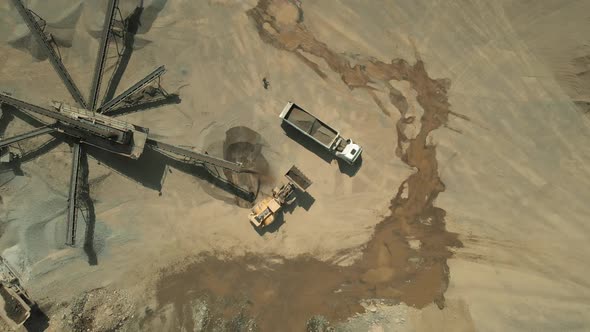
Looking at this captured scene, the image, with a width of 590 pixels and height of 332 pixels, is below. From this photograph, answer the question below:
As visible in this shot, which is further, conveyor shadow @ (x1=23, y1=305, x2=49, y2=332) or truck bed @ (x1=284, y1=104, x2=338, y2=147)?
truck bed @ (x1=284, y1=104, x2=338, y2=147)

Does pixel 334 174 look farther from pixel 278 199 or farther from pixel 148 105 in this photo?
pixel 148 105

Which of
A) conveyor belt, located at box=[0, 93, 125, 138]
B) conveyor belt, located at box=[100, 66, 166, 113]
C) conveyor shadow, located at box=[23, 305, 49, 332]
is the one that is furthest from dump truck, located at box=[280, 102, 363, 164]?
conveyor shadow, located at box=[23, 305, 49, 332]

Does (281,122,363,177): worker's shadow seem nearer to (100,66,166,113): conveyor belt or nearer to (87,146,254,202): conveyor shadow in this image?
(87,146,254,202): conveyor shadow

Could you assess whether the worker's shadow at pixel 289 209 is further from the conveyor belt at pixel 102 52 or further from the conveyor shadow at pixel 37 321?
the conveyor shadow at pixel 37 321

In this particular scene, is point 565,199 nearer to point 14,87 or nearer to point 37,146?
point 37,146

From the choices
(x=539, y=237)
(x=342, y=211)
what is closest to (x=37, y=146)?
(x=342, y=211)

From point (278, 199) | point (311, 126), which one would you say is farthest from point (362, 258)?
point (311, 126)
